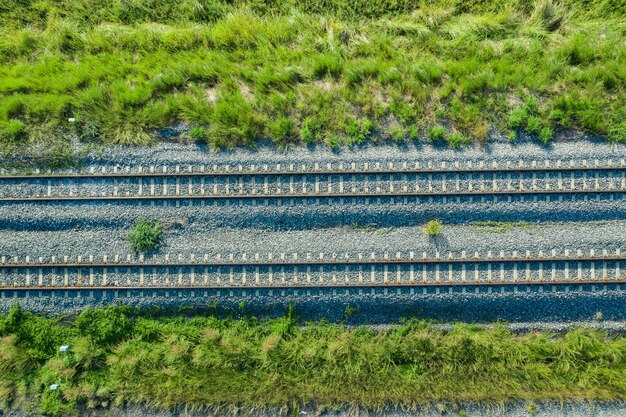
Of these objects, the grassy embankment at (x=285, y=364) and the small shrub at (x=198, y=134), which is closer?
the grassy embankment at (x=285, y=364)

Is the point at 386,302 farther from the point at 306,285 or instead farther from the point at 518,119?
the point at 518,119

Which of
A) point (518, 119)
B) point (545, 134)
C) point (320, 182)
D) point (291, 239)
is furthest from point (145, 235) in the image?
point (545, 134)

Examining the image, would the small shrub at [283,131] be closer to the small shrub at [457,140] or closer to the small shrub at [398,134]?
the small shrub at [398,134]

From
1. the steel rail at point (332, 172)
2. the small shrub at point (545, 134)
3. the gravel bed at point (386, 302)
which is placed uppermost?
the small shrub at point (545, 134)

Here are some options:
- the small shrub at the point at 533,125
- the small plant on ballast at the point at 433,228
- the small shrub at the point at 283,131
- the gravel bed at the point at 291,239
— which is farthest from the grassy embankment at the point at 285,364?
the small shrub at the point at 533,125

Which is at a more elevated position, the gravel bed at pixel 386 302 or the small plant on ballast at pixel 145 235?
the small plant on ballast at pixel 145 235

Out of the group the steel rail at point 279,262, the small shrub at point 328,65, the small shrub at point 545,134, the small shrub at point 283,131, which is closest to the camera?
the steel rail at point 279,262

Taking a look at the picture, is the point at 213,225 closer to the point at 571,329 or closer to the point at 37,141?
the point at 37,141
